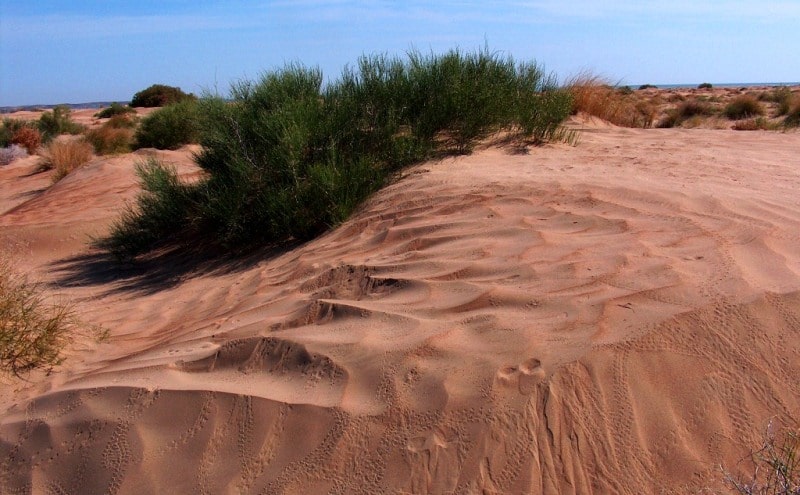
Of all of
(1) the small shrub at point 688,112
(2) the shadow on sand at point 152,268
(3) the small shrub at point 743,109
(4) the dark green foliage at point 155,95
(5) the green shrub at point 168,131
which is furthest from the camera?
(4) the dark green foliage at point 155,95

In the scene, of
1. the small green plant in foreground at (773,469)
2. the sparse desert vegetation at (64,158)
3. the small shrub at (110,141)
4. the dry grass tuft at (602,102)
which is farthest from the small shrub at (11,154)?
the small green plant in foreground at (773,469)

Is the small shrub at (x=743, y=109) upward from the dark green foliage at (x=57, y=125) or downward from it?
upward

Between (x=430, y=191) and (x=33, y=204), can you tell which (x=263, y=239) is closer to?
(x=430, y=191)

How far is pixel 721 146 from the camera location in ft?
26.6

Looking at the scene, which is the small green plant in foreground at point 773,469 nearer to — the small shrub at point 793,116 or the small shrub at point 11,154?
the small shrub at point 793,116

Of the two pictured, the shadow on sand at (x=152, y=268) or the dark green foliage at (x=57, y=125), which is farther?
the dark green foliage at (x=57, y=125)

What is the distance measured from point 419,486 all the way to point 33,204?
11734 mm

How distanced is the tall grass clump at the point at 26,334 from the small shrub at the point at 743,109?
18.1 meters

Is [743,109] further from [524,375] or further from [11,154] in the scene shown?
[11,154]

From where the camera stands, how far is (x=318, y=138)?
7.04 m

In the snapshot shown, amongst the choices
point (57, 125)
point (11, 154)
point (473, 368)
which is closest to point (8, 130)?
point (57, 125)

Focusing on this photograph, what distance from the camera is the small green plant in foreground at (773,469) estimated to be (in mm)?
2107

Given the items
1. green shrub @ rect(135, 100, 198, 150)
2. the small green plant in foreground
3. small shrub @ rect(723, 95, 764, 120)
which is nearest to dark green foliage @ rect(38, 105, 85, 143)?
green shrub @ rect(135, 100, 198, 150)

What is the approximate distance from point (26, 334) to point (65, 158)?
41.2ft
